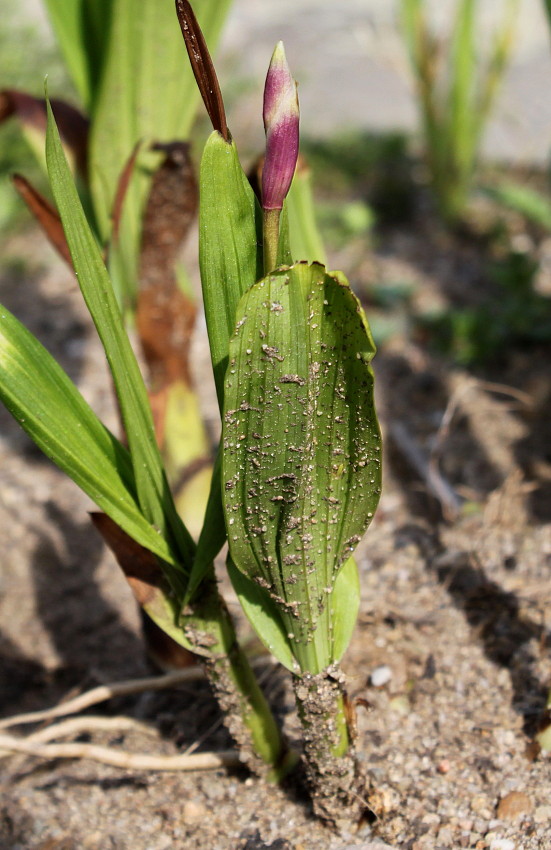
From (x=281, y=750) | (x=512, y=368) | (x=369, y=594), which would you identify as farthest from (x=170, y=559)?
(x=512, y=368)

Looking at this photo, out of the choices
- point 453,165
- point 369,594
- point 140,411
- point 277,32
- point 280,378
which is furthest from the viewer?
point 277,32

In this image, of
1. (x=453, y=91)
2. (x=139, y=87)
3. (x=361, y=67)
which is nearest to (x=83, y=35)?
→ (x=139, y=87)

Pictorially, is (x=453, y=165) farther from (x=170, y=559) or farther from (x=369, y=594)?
(x=170, y=559)

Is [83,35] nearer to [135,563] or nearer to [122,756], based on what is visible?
[135,563]

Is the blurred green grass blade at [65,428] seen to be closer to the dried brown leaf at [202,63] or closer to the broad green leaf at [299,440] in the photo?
the broad green leaf at [299,440]

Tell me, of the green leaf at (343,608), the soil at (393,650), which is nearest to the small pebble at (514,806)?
the soil at (393,650)
